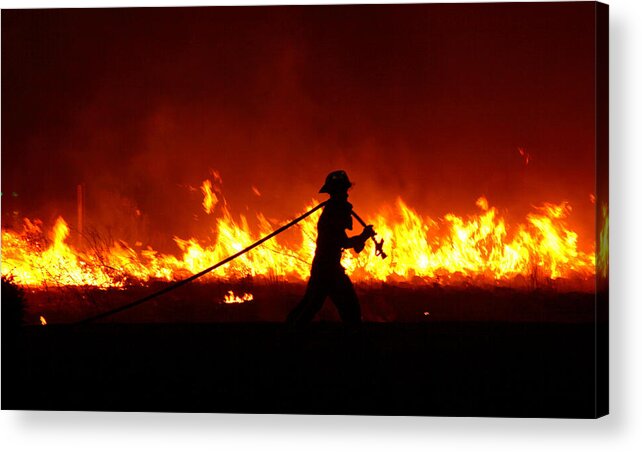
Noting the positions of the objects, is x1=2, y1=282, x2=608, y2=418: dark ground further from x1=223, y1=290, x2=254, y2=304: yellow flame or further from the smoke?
the smoke

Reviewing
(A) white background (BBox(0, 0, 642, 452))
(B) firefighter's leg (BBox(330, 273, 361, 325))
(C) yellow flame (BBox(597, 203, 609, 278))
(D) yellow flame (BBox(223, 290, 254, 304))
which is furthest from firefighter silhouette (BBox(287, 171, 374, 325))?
(C) yellow flame (BBox(597, 203, 609, 278))

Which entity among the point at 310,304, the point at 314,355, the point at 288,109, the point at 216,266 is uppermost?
the point at 288,109

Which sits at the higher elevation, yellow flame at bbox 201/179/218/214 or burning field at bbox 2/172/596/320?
yellow flame at bbox 201/179/218/214

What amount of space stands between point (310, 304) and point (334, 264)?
0.85ft

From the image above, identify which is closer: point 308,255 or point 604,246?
point 604,246

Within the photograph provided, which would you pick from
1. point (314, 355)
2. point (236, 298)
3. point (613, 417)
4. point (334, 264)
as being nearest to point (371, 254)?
point (334, 264)

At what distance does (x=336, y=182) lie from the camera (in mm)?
8195

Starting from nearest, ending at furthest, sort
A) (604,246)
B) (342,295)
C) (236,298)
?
(604,246) < (342,295) < (236,298)

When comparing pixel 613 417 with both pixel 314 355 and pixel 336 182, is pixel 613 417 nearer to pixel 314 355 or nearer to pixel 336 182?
pixel 314 355

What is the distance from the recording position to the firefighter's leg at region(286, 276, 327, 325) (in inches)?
323

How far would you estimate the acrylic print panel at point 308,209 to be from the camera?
8047 millimetres

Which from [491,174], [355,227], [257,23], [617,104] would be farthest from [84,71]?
[617,104]

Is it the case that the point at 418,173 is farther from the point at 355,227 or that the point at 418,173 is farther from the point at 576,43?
the point at 576,43

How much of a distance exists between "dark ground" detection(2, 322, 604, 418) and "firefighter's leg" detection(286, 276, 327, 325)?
0.21ft
